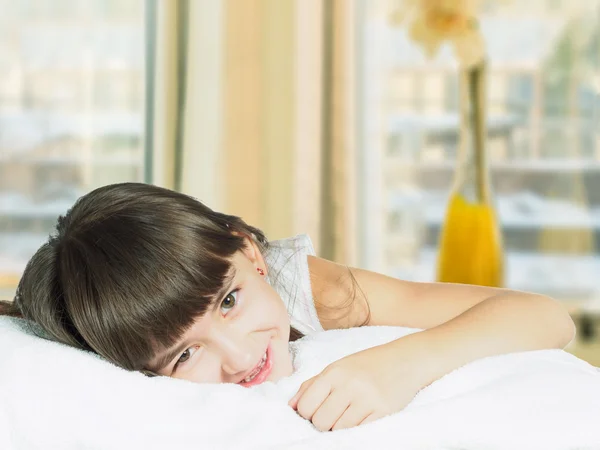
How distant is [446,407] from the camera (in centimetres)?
58

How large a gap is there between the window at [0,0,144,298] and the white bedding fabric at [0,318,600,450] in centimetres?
201

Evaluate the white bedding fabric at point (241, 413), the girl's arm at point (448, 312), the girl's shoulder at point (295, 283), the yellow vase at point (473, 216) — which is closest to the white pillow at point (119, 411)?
the white bedding fabric at point (241, 413)

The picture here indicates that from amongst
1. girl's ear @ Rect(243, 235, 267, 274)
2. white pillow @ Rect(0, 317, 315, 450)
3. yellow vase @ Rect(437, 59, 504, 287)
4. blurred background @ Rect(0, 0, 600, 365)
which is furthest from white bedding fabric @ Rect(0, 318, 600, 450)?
blurred background @ Rect(0, 0, 600, 365)

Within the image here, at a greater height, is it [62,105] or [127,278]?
[62,105]

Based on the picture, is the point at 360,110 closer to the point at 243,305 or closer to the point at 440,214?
the point at 440,214

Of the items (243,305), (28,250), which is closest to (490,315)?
(243,305)

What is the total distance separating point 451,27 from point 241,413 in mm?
1659

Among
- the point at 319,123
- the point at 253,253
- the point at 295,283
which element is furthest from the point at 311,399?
the point at 319,123

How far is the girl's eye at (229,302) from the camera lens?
0.83m

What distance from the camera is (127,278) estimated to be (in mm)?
774

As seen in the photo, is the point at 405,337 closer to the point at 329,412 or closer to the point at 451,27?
the point at 329,412

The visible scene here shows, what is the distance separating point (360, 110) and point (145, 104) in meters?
0.67

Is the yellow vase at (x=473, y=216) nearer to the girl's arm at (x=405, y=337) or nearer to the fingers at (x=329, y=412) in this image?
the girl's arm at (x=405, y=337)

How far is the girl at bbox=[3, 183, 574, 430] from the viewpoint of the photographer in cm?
73
